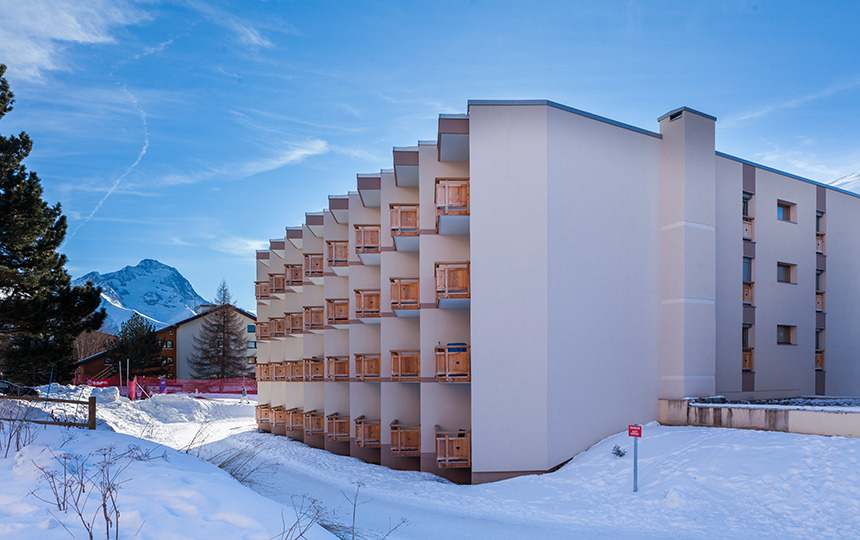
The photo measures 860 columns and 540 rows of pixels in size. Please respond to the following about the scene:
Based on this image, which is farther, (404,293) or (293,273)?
(293,273)

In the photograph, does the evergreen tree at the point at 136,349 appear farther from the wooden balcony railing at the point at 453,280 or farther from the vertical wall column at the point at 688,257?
the vertical wall column at the point at 688,257

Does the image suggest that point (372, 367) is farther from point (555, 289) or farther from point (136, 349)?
point (136, 349)

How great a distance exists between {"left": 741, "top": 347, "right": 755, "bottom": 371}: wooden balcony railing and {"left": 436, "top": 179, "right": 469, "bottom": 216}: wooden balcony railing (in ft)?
46.9

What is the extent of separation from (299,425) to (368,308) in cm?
972

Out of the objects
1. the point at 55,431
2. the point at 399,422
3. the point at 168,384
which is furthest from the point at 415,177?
the point at 168,384

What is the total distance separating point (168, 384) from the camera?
54250 mm

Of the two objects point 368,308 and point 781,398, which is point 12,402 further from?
Answer: point 781,398

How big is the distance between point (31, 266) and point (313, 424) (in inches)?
549

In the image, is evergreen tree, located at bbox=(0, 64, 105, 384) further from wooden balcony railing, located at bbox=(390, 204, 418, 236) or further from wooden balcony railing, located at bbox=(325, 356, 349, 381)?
wooden balcony railing, located at bbox=(390, 204, 418, 236)

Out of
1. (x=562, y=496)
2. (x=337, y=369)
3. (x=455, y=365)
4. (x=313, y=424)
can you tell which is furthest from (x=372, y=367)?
(x=562, y=496)

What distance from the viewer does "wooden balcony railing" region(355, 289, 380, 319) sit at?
2472cm

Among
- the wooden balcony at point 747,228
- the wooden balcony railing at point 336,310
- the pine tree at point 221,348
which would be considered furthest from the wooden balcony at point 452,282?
the pine tree at point 221,348

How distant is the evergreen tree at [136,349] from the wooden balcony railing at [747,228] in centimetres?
5434

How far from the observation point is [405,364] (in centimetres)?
2256
